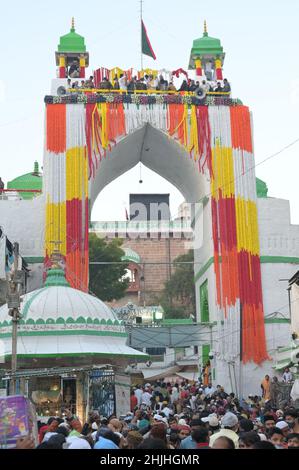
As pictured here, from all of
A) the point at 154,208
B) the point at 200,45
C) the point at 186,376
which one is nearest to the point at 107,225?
the point at 154,208

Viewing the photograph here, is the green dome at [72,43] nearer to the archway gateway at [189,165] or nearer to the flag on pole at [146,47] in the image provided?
the flag on pole at [146,47]

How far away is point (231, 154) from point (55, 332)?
14.2 m

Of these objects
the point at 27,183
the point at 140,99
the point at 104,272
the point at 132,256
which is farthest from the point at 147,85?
the point at 132,256

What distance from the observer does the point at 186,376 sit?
131ft

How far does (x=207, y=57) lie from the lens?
33.2 meters

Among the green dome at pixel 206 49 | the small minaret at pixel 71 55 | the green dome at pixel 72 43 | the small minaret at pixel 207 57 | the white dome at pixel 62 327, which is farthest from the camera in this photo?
the green dome at pixel 206 49

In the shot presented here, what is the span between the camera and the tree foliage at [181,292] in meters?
55.7

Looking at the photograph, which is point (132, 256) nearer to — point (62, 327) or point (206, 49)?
point (206, 49)

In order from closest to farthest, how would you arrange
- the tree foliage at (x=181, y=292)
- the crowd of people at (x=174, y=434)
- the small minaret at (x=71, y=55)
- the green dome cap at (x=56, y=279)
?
the crowd of people at (x=174, y=434) < the green dome cap at (x=56, y=279) < the small minaret at (x=71, y=55) < the tree foliage at (x=181, y=292)

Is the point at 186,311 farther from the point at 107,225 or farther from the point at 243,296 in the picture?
the point at 243,296

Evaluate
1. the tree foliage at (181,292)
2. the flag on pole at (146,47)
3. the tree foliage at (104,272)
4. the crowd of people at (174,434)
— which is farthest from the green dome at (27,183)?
the crowd of people at (174,434)

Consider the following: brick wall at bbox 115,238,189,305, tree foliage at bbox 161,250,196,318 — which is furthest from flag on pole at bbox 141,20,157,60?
brick wall at bbox 115,238,189,305

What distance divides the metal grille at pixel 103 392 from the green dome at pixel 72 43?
1965 centimetres

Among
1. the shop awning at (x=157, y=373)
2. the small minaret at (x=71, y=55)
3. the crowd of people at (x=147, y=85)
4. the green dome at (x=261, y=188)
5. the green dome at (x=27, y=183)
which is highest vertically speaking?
the small minaret at (x=71, y=55)
